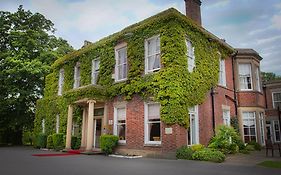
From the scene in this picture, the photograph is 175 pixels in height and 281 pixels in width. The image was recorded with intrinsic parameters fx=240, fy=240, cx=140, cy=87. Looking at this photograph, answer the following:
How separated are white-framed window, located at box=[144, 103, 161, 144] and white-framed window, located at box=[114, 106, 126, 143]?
2013 mm

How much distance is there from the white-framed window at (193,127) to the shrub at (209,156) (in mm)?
1739

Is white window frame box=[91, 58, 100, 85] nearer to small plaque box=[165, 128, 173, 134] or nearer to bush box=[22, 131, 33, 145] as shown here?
small plaque box=[165, 128, 173, 134]

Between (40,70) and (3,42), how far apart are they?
633cm

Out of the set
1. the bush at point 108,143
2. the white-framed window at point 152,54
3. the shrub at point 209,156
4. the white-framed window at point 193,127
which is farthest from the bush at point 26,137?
the shrub at point 209,156

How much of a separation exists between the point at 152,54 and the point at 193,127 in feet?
16.9

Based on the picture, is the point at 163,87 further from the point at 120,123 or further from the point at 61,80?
the point at 61,80

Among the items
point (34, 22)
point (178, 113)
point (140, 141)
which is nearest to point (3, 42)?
point (34, 22)

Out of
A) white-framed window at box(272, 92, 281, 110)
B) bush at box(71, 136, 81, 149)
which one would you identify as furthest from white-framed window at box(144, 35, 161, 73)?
white-framed window at box(272, 92, 281, 110)

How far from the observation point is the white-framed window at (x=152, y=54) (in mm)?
14836

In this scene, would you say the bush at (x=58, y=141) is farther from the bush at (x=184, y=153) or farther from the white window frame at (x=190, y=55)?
the white window frame at (x=190, y=55)

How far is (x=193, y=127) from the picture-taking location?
569 inches

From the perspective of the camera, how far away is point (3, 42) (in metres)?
27.4

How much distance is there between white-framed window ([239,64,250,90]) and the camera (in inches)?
777

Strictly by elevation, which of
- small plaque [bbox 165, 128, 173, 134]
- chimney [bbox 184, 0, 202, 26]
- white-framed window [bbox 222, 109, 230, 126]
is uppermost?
chimney [bbox 184, 0, 202, 26]
